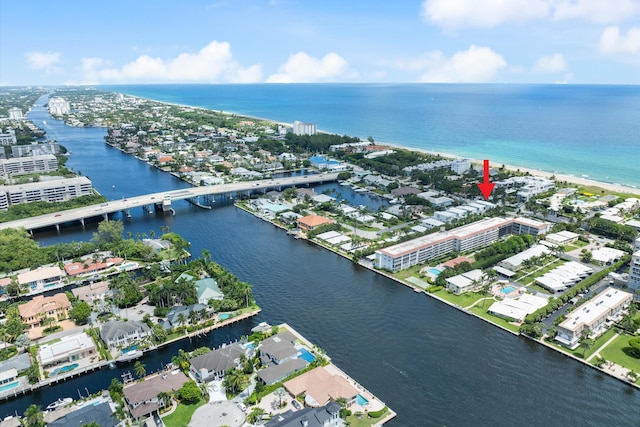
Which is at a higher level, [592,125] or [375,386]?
[592,125]

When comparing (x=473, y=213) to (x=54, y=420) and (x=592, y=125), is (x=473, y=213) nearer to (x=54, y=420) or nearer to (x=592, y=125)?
(x=54, y=420)

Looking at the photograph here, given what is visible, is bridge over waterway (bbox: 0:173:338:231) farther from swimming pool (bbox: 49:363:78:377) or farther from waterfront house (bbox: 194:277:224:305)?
swimming pool (bbox: 49:363:78:377)

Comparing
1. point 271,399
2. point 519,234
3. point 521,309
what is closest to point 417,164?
point 519,234

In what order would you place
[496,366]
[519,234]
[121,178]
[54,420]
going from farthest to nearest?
[121,178] → [519,234] → [496,366] → [54,420]

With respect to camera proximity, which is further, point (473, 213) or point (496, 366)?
point (473, 213)

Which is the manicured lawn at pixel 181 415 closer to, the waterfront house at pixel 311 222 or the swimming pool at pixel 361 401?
the swimming pool at pixel 361 401

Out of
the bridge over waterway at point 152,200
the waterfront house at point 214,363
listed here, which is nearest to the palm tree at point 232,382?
the waterfront house at point 214,363

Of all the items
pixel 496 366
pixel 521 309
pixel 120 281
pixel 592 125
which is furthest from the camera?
pixel 592 125
